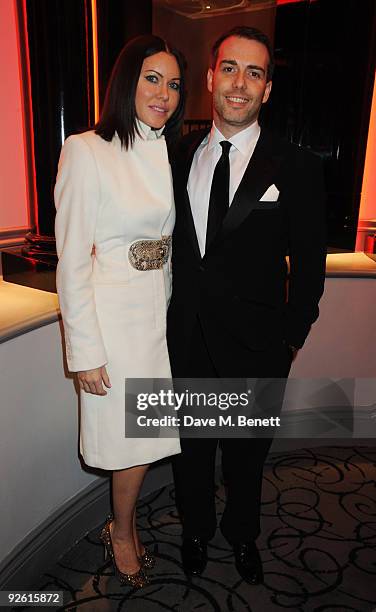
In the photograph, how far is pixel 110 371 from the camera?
5.69 ft

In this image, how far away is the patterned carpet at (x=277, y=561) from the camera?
1938 millimetres

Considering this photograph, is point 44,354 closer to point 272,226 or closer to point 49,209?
point 49,209

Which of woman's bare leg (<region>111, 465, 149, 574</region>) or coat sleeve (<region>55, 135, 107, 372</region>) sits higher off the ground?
coat sleeve (<region>55, 135, 107, 372</region>)

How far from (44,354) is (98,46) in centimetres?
149

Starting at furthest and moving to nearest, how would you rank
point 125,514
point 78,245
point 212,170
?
point 125,514, point 212,170, point 78,245

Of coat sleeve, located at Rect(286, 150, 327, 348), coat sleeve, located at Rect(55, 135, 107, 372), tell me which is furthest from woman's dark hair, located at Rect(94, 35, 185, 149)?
coat sleeve, located at Rect(286, 150, 327, 348)

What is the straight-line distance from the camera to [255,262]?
1.80 m

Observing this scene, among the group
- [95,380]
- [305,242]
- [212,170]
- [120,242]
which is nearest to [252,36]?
[212,170]

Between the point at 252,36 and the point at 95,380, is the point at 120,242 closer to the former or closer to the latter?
the point at 95,380

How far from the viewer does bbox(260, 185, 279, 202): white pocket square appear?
5.78 feet

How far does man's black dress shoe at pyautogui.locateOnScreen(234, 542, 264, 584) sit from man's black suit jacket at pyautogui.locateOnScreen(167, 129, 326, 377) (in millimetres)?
693

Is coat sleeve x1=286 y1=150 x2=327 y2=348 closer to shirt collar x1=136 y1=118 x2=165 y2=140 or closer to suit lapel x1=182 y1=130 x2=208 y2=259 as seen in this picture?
suit lapel x1=182 y1=130 x2=208 y2=259

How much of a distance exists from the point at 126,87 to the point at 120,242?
443mm

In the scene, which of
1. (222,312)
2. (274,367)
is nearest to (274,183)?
(222,312)
